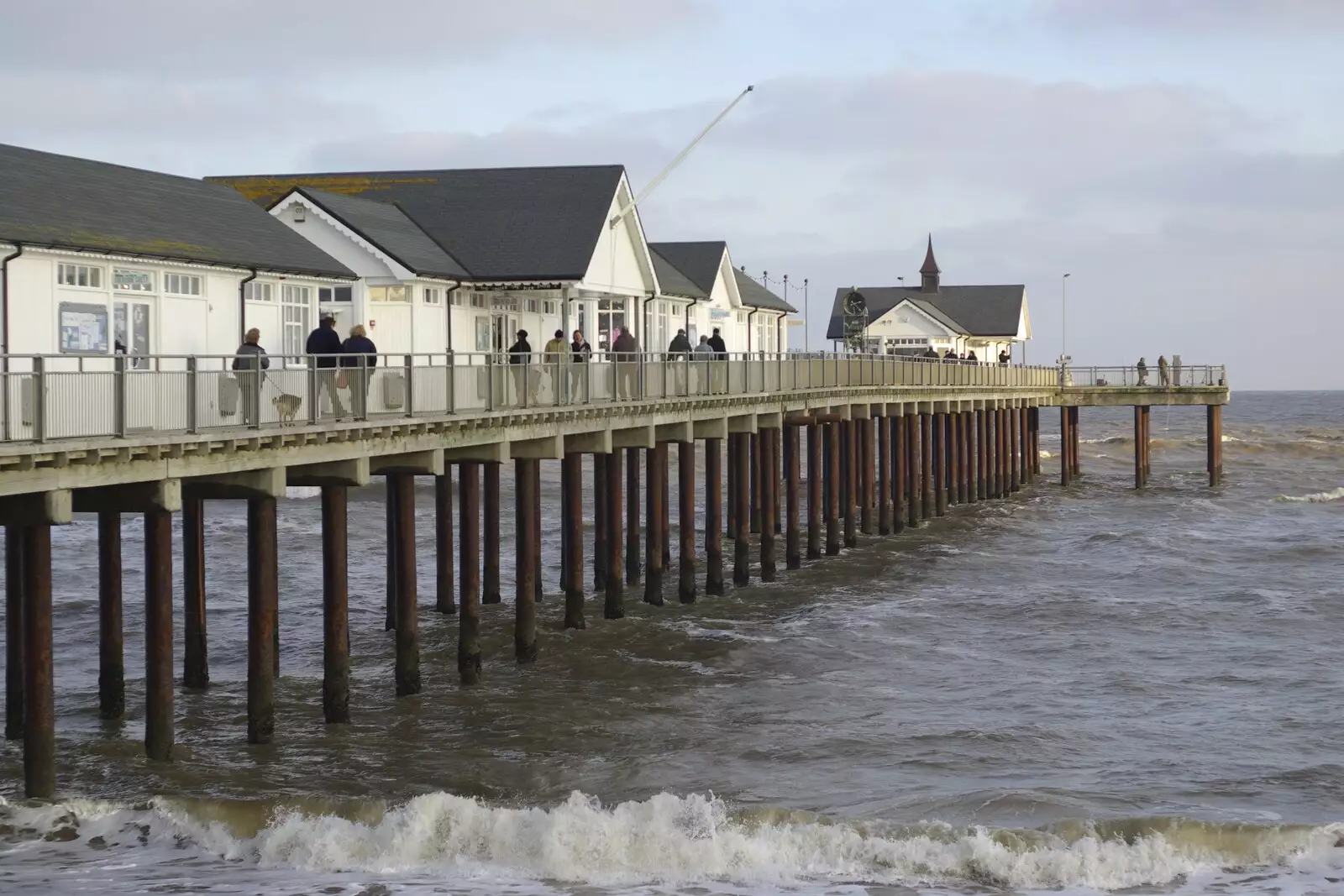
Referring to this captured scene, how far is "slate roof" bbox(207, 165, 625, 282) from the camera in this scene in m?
33.8

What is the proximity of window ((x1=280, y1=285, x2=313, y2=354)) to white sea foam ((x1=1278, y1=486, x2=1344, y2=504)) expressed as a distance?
39.1 metres

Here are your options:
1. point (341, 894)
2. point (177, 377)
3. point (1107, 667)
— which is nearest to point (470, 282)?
point (1107, 667)

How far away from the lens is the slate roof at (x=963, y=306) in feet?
305

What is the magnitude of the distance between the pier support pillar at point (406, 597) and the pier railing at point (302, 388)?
47.4 inches

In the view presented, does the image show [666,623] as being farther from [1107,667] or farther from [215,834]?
[215,834]

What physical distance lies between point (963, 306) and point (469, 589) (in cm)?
7682

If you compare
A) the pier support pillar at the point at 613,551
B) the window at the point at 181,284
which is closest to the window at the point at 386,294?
the pier support pillar at the point at 613,551

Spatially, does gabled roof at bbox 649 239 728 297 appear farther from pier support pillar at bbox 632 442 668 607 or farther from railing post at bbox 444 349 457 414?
railing post at bbox 444 349 457 414

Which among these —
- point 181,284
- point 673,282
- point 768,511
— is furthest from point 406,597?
point 673,282

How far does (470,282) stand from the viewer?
32.6 metres

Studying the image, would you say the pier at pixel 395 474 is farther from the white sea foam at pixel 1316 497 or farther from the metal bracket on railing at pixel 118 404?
the white sea foam at pixel 1316 497

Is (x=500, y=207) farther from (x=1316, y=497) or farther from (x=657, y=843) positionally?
(x=1316, y=497)

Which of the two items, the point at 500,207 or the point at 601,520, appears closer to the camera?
the point at 601,520

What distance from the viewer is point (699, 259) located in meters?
53.8
